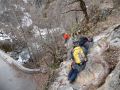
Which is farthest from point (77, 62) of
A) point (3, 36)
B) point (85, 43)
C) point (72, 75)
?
point (3, 36)

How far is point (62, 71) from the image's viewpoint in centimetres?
1420

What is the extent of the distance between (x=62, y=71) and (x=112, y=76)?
4109mm

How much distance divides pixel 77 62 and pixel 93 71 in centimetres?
82

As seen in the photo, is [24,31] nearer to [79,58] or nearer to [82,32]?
[82,32]

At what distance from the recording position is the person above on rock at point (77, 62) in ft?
40.8

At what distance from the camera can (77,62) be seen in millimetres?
12422

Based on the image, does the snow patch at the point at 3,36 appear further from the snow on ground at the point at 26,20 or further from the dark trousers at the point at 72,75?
the dark trousers at the point at 72,75

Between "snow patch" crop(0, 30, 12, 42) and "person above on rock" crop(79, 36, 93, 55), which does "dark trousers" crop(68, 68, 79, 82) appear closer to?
"person above on rock" crop(79, 36, 93, 55)

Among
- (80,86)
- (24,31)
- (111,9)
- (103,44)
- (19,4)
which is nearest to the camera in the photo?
(80,86)

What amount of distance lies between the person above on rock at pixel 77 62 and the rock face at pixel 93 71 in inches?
7.9

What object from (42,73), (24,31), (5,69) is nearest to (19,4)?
(24,31)

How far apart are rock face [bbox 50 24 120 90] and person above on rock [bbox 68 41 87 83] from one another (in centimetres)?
20

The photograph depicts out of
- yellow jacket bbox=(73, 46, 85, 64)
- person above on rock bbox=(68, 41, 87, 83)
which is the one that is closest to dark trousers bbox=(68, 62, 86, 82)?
person above on rock bbox=(68, 41, 87, 83)

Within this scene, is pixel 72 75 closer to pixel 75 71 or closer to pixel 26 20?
pixel 75 71
